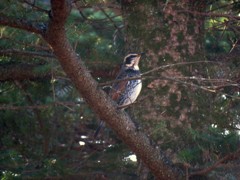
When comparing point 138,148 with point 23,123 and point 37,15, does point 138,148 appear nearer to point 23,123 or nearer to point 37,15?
point 37,15

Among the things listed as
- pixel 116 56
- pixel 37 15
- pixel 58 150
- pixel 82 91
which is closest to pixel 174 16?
pixel 116 56

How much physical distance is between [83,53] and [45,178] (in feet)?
6.11

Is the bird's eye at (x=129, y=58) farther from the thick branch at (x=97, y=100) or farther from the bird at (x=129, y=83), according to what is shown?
the thick branch at (x=97, y=100)

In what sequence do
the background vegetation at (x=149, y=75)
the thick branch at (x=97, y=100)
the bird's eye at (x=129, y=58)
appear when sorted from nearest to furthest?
1. the thick branch at (x=97, y=100)
2. the background vegetation at (x=149, y=75)
3. the bird's eye at (x=129, y=58)

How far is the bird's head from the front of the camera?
7508mm

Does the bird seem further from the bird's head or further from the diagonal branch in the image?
the diagonal branch

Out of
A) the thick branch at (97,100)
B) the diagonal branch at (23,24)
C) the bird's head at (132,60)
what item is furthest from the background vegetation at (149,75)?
the diagonal branch at (23,24)

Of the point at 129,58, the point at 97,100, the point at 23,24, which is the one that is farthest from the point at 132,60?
the point at 23,24

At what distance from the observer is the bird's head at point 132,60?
7508 mm

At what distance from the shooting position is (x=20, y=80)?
25.3 feet

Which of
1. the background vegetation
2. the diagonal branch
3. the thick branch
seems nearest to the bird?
the background vegetation

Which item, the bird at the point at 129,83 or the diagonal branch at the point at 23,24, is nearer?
the diagonal branch at the point at 23,24

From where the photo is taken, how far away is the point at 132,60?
7688mm

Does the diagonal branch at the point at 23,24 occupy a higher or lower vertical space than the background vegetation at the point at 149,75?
higher
